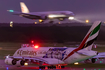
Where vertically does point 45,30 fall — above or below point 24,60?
above

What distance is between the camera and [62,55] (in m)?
39.3

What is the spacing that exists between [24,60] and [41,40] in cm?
5693

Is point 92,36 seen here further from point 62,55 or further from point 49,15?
point 49,15

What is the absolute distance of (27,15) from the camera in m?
88.5

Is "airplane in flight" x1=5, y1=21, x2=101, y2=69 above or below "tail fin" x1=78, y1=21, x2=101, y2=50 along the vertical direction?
below

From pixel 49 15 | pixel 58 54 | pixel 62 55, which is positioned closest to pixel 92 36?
pixel 62 55

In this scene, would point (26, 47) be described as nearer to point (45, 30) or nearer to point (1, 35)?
point (1, 35)

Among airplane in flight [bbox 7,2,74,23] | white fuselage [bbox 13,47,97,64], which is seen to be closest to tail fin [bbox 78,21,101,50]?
white fuselage [bbox 13,47,97,64]

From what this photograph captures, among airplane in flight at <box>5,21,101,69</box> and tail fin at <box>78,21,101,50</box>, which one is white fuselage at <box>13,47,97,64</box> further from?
tail fin at <box>78,21,101,50</box>

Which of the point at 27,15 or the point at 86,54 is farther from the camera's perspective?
the point at 27,15

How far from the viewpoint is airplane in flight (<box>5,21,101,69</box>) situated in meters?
37.8

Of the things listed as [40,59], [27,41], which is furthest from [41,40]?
[40,59]

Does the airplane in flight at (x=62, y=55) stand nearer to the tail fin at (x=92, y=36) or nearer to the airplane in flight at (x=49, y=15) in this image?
the tail fin at (x=92, y=36)

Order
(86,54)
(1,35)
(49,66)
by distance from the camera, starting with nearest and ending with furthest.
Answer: (86,54), (49,66), (1,35)
